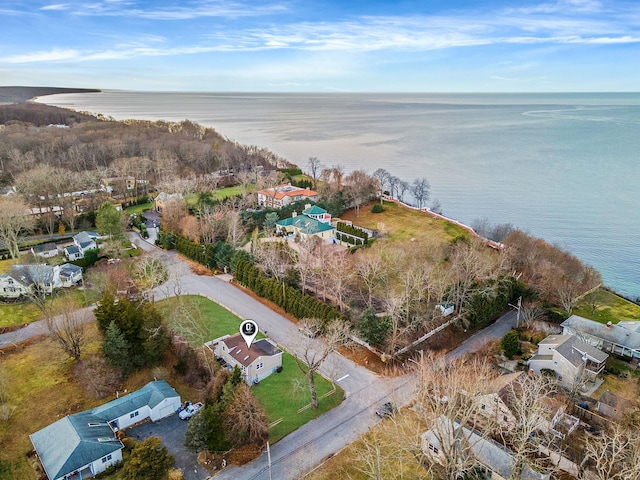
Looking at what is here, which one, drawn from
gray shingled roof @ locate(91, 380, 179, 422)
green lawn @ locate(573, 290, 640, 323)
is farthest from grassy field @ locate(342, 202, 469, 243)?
gray shingled roof @ locate(91, 380, 179, 422)

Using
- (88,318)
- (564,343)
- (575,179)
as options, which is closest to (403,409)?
(564,343)

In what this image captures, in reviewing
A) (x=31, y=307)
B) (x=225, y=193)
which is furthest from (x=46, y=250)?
(x=225, y=193)

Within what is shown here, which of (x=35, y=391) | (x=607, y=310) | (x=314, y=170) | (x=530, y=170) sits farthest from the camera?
(x=530, y=170)

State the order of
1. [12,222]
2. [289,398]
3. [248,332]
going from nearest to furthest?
[289,398] < [248,332] < [12,222]

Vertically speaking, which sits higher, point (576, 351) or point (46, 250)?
point (576, 351)

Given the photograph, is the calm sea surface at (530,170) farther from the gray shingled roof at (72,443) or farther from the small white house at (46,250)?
the small white house at (46,250)

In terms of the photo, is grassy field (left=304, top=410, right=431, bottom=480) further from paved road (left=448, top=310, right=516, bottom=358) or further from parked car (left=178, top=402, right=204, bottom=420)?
paved road (left=448, top=310, right=516, bottom=358)

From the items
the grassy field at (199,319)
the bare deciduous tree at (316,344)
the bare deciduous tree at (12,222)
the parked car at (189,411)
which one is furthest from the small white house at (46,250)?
the bare deciduous tree at (316,344)

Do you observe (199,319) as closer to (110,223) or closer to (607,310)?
(110,223)
